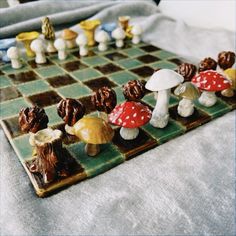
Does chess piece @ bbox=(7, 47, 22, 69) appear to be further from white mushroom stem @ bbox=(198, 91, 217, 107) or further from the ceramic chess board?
white mushroom stem @ bbox=(198, 91, 217, 107)

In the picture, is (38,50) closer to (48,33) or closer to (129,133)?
(48,33)

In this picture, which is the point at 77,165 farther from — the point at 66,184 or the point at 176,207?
the point at 176,207

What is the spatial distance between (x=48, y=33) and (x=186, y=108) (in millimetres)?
589

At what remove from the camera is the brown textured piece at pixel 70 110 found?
63cm

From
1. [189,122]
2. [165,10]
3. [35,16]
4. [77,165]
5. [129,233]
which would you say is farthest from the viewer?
[165,10]

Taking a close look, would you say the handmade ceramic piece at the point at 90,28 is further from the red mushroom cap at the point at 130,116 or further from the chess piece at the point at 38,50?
the red mushroom cap at the point at 130,116

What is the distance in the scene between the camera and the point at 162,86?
0.65 metres

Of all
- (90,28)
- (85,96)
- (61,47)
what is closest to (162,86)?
(85,96)

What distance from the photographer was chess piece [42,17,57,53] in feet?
3.62

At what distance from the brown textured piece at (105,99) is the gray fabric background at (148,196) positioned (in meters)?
0.13

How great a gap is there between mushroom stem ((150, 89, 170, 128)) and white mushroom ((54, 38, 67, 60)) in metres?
0.48

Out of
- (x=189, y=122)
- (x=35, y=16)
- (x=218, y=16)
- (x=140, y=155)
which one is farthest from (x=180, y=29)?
(x=140, y=155)

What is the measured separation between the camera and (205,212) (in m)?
0.53

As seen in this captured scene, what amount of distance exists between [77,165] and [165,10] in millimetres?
1191
